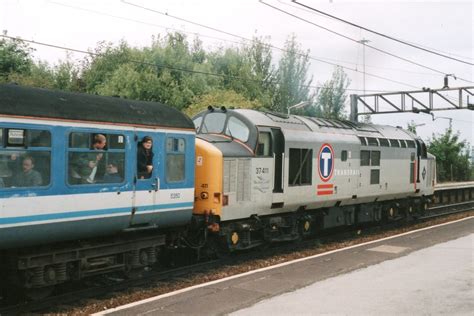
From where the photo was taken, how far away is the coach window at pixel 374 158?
1789 centimetres

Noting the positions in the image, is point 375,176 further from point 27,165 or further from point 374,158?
point 27,165

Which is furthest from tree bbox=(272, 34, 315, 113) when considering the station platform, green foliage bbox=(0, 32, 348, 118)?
the station platform

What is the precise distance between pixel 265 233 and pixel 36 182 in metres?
6.80

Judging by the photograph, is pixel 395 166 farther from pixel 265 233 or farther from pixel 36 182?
pixel 36 182

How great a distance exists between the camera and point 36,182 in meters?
8.02

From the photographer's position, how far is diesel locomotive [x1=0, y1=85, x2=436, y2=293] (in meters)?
8.00

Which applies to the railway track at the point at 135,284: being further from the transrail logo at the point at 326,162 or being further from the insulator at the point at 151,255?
the transrail logo at the point at 326,162

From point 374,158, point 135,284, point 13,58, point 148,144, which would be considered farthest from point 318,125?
point 13,58

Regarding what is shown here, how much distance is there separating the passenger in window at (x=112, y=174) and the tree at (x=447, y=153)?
47556 millimetres

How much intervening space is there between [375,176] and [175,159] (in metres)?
9.52

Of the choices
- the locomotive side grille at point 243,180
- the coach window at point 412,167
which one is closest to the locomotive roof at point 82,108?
the locomotive side grille at point 243,180

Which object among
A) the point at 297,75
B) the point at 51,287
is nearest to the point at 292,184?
the point at 51,287

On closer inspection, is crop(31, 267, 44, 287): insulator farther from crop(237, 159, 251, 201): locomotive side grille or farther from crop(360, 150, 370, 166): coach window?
crop(360, 150, 370, 166): coach window

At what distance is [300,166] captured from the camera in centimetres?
1406
